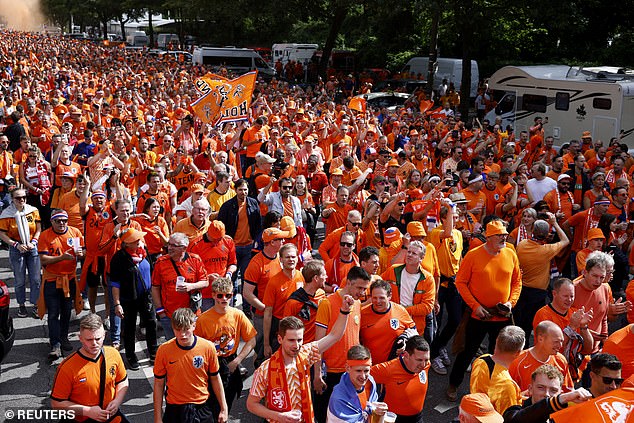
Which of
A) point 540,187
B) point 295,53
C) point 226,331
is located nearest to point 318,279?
point 226,331

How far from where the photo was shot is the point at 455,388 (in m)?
7.09

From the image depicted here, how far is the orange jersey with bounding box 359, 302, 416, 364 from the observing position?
232 inches

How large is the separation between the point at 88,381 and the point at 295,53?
38345 mm

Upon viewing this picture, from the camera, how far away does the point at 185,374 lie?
17.5 ft

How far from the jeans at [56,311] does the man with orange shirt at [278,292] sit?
8.41 feet

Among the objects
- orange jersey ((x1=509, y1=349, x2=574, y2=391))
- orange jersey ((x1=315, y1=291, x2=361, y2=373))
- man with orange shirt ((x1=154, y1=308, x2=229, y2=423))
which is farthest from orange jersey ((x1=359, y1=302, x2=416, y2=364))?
man with orange shirt ((x1=154, y1=308, x2=229, y2=423))

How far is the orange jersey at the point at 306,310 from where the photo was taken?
6.12 meters

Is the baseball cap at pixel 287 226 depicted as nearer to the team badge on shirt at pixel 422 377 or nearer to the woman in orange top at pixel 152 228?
the woman in orange top at pixel 152 228

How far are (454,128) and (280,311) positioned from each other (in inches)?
435

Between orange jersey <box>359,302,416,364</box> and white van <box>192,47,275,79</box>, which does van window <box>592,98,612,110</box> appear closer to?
orange jersey <box>359,302,416,364</box>

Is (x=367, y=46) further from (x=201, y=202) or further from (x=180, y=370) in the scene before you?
(x=180, y=370)

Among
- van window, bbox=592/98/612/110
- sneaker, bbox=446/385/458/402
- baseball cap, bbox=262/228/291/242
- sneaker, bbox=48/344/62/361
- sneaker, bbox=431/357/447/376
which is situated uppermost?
baseball cap, bbox=262/228/291/242

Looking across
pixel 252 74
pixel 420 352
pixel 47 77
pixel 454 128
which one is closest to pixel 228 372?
pixel 420 352

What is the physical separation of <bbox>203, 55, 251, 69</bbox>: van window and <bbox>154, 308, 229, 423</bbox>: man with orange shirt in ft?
111
